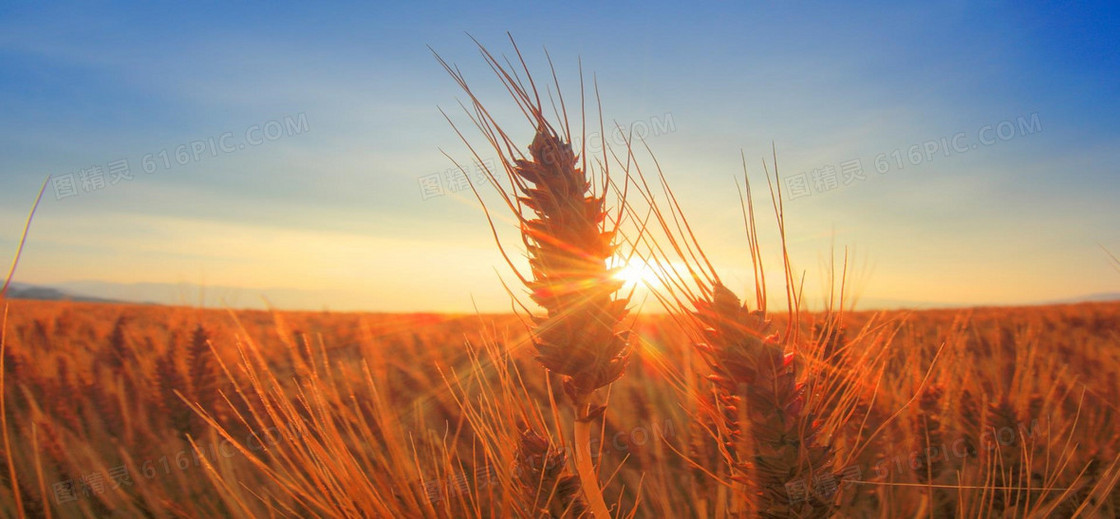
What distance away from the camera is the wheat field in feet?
4.83

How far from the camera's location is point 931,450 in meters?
2.58

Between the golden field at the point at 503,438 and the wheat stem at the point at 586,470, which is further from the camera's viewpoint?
the golden field at the point at 503,438

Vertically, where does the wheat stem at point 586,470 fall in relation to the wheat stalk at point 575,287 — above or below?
below

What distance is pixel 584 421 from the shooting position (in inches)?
59.6

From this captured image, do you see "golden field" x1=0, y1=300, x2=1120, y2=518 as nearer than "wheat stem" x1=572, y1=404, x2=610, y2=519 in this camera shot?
No

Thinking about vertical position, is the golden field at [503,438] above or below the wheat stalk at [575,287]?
below

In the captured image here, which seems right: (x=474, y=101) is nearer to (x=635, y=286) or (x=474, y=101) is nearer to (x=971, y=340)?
(x=635, y=286)

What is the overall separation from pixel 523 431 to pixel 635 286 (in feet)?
1.91

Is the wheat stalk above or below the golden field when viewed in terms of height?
above

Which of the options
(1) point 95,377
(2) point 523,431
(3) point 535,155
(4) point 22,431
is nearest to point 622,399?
(2) point 523,431

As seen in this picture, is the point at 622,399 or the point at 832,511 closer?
the point at 832,511

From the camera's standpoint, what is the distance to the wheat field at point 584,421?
1.47 metres

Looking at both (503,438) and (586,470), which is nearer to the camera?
(586,470)

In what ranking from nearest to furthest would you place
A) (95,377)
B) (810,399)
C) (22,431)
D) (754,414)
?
(754,414)
(810,399)
(22,431)
(95,377)
